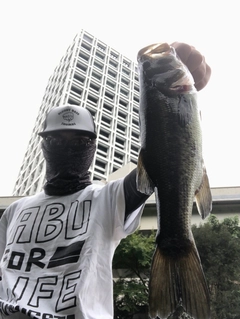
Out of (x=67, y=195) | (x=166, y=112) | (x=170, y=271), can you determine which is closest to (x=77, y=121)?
(x=67, y=195)

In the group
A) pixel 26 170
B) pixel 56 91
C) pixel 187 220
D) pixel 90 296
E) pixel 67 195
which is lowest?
pixel 90 296

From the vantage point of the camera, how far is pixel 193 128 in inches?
52.6

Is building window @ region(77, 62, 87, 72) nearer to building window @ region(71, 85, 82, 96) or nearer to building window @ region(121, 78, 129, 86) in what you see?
building window @ region(71, 85, 82, 96)

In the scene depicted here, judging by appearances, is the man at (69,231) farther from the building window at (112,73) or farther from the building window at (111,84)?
the building window at (112,73)

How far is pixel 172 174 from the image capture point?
1286 mm

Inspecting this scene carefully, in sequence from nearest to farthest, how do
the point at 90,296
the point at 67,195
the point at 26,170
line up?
the point at 90,296 < the point at 67,195 < the point at 26,170

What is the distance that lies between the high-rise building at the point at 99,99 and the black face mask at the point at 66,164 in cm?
3388

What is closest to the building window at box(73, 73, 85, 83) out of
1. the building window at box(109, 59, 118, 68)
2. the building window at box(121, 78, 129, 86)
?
the building window at box(121, 78, 129, 86)

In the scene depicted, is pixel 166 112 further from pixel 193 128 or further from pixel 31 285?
pixel 31 285

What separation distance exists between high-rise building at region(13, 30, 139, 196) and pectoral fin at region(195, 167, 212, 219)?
34.5 meters

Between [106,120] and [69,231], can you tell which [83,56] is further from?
[69,231]

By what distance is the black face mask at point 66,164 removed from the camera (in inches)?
72.9

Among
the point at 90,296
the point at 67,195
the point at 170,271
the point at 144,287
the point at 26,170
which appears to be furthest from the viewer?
the point at 26,170

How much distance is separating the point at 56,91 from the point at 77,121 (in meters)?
45.1
